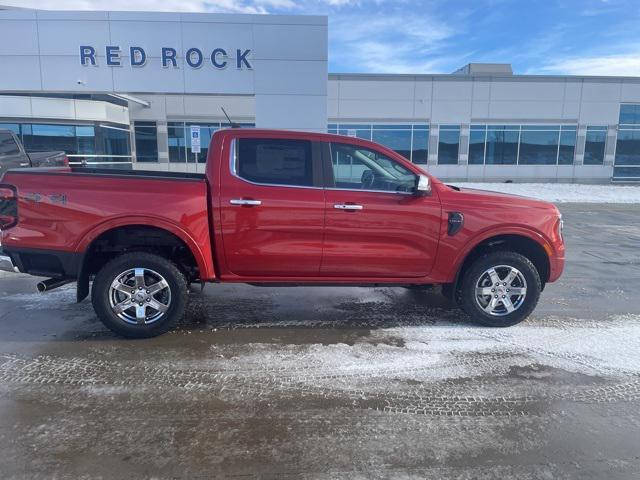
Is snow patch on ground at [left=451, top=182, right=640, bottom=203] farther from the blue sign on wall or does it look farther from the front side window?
the front side window

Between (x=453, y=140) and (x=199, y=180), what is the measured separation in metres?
24.5

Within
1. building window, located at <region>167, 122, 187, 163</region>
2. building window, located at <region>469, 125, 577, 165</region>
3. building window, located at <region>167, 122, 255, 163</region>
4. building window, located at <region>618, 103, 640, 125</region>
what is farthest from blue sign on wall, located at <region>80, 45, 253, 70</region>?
building window, located at <region>618, 103, 640, 125</region>

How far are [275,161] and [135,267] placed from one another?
67.2 inches

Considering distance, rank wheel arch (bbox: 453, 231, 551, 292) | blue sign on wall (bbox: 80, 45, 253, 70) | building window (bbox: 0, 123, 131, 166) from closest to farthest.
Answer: wheel arch (bbox: 453, 231, 551, 292), blue sign on wall (bbox: 80, 45, 253, 70), building window (bbox: 0, 123, 131, 166)

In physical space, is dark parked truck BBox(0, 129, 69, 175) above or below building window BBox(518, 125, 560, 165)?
below

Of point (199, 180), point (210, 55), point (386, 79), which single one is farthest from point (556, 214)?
point (386, 79)

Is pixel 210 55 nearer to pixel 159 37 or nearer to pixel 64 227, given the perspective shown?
pixel 159 37

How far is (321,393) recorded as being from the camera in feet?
11.9

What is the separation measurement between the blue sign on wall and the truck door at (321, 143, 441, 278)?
12.5m

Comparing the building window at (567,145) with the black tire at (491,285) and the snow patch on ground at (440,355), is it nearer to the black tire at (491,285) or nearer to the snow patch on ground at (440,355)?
the snow patch on ground at (440,355)

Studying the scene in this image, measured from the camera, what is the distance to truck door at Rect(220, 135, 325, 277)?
461 centimetres

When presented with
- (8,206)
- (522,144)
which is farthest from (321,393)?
(522,144)

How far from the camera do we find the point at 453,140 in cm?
2695

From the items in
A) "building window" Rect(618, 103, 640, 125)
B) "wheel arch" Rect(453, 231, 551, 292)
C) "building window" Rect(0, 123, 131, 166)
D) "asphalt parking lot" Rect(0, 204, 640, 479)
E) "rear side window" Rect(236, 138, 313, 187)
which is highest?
"building window" Rect(618, 103, 640, 125)
